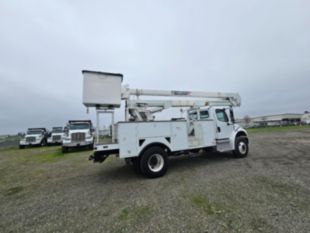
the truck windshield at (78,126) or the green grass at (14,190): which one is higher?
the truck windshield at (78,126)

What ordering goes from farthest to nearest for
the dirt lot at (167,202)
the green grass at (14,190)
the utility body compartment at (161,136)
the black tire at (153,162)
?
the black tire at (153,162) → the utility body compartment at (161,136) → the green grass at (14,190) → the dirt lot at (167,202)

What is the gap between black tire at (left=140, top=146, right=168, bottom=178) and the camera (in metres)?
5.10

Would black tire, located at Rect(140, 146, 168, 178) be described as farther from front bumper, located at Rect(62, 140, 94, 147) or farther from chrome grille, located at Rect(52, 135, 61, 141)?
chrome grille, located at Rect(52, 135, 61, 141)

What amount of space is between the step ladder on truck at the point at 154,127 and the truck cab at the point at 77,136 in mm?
7555

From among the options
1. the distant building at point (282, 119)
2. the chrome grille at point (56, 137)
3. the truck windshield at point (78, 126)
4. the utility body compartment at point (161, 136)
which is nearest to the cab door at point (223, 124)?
the utility body compartment at point (161, 136)

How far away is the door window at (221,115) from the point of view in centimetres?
732

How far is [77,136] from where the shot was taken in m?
12.0

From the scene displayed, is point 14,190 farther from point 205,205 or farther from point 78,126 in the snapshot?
point 78,126

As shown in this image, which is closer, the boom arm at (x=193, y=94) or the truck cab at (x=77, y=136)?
the boom arm at (x=193, y=94)

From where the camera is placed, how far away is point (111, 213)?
129 inches

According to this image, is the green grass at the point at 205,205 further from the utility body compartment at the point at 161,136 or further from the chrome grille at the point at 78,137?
the chrome grille at the point at 78,137

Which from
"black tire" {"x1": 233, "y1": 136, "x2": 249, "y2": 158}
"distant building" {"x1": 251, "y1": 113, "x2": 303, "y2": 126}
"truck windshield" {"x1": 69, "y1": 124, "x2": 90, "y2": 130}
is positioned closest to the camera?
"black tire" {"x1": 233, "y1": 136, "x2": 249, "y2": 158}

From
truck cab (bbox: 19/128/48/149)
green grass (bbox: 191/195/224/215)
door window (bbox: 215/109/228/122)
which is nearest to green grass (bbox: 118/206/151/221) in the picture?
green grass (bbox: 191/195/224/215)

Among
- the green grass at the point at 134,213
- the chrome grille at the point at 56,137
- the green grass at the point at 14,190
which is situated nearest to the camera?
the green grass at the point at 134,213
